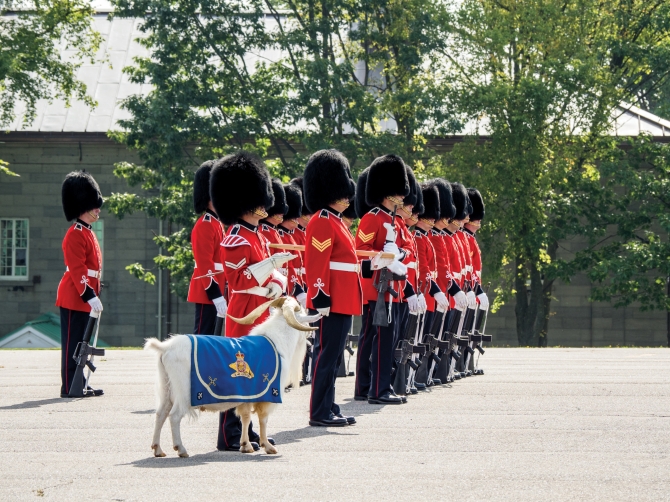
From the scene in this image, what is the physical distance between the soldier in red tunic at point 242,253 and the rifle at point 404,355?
3023 millimetres

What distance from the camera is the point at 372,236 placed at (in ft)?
34.9

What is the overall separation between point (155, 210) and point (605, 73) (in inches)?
364

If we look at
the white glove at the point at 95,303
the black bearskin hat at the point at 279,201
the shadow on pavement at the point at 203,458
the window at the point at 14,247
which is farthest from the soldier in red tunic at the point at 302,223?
the window at the point at 14,247

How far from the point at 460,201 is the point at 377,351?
4.09 m

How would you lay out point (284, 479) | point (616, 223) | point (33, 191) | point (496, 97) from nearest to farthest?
point (284, 479) → point (496, 97) → point (616, 223) → point (33, 191)

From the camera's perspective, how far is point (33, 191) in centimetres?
2920

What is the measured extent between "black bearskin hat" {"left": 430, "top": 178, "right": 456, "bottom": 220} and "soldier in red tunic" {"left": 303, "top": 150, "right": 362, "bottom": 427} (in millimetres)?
3822

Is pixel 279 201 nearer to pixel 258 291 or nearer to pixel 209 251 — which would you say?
pixel 209 251

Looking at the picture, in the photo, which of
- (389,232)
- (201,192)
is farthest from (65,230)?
(389,232)

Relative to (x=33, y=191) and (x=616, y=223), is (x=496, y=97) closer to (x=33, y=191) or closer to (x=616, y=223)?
(x=616, y=223)

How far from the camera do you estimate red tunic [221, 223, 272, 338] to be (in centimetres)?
816

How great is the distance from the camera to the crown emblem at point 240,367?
7609 mm

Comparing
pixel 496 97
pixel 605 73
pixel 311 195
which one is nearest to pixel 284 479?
pixel 311 195

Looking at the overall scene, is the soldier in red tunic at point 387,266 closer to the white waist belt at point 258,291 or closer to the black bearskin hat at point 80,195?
the white waist belt at point 258,291
